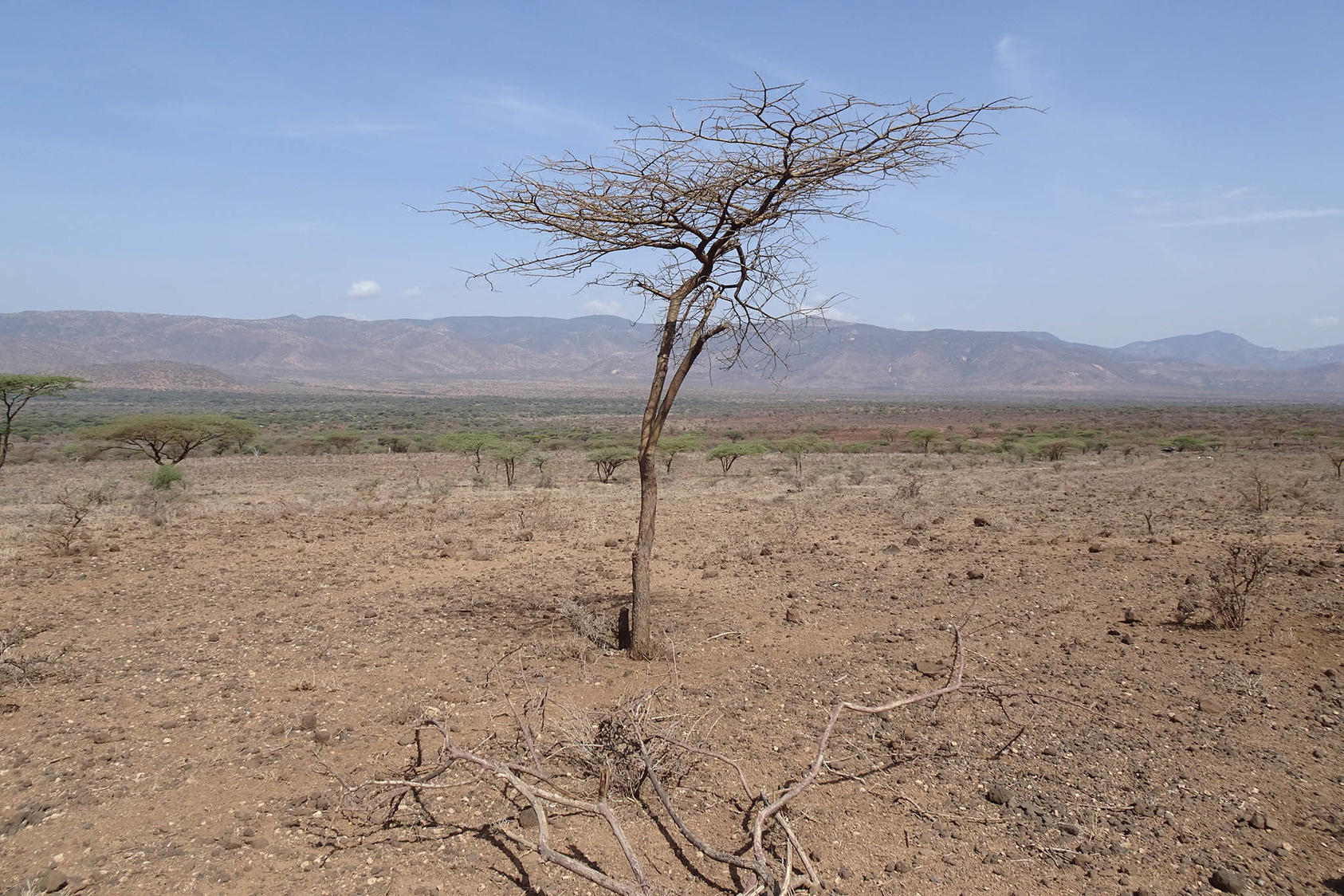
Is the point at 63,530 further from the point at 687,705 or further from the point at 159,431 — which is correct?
the point at 159,431

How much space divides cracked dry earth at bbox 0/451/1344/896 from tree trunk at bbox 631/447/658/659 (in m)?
0.17

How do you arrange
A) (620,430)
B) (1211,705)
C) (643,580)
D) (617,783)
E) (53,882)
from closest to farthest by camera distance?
(53,882) → (617,783) → (1211,705) → (643,580) → (620,430)

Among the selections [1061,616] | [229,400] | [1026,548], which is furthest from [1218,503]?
[229,400]

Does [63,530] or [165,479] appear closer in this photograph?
[63,530]

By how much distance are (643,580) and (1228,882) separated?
13.2ft

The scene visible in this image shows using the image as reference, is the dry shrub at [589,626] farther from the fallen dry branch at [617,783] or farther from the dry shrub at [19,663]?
the dry shrub at [19,663]

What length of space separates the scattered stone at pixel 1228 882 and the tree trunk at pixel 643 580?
384 centimetres

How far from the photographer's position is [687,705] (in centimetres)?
534

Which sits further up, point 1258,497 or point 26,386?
point 26,386

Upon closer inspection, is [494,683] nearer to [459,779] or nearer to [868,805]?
[459,779]

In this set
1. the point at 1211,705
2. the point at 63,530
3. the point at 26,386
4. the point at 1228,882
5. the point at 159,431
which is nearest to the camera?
the point at 1228,882

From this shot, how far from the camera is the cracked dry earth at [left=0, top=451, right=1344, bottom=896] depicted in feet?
12.0

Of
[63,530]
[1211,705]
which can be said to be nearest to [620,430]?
[63,530]

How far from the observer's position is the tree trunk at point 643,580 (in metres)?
6.25
